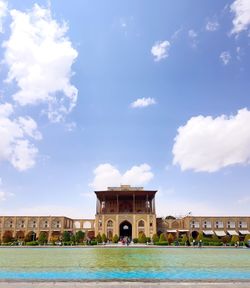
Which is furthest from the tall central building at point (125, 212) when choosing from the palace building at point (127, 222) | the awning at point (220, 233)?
the awning at point (220, 233)

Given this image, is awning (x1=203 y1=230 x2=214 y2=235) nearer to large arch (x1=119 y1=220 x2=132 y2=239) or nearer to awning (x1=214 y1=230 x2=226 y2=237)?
awning (x1=214 y1=230 x2=226 y2=237)

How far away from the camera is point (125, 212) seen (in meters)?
71.1

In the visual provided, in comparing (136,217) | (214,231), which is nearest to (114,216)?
(136,217)

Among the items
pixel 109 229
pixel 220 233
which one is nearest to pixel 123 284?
pixel 109 229

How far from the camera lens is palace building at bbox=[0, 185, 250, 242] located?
221 ft

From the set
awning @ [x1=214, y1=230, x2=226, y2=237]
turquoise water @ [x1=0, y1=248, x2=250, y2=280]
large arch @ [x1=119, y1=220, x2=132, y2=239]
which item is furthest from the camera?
awning @ [x1=214, y1=230, x2=226, y2=237]

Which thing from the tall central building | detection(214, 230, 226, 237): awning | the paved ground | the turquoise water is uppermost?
the tall central building

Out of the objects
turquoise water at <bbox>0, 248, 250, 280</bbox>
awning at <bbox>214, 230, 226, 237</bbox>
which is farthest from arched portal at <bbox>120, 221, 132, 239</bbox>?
turquoise water at <bbox>0, 248, 250, 280</bbox>

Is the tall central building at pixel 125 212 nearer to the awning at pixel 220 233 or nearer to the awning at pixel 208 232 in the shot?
the awning at pixel 208 232

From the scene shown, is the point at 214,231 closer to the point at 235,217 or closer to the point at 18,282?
the point at 235,217

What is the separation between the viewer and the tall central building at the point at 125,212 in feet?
220

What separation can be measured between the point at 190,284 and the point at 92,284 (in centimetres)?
264

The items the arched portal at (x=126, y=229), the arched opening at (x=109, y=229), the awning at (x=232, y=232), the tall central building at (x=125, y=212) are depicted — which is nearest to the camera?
the arched opening at (x=109, y=229)

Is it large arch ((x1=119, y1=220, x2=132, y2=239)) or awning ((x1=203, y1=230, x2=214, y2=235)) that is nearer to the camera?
large arch ((x1=119, y1=220, x2=132, y2=239))
